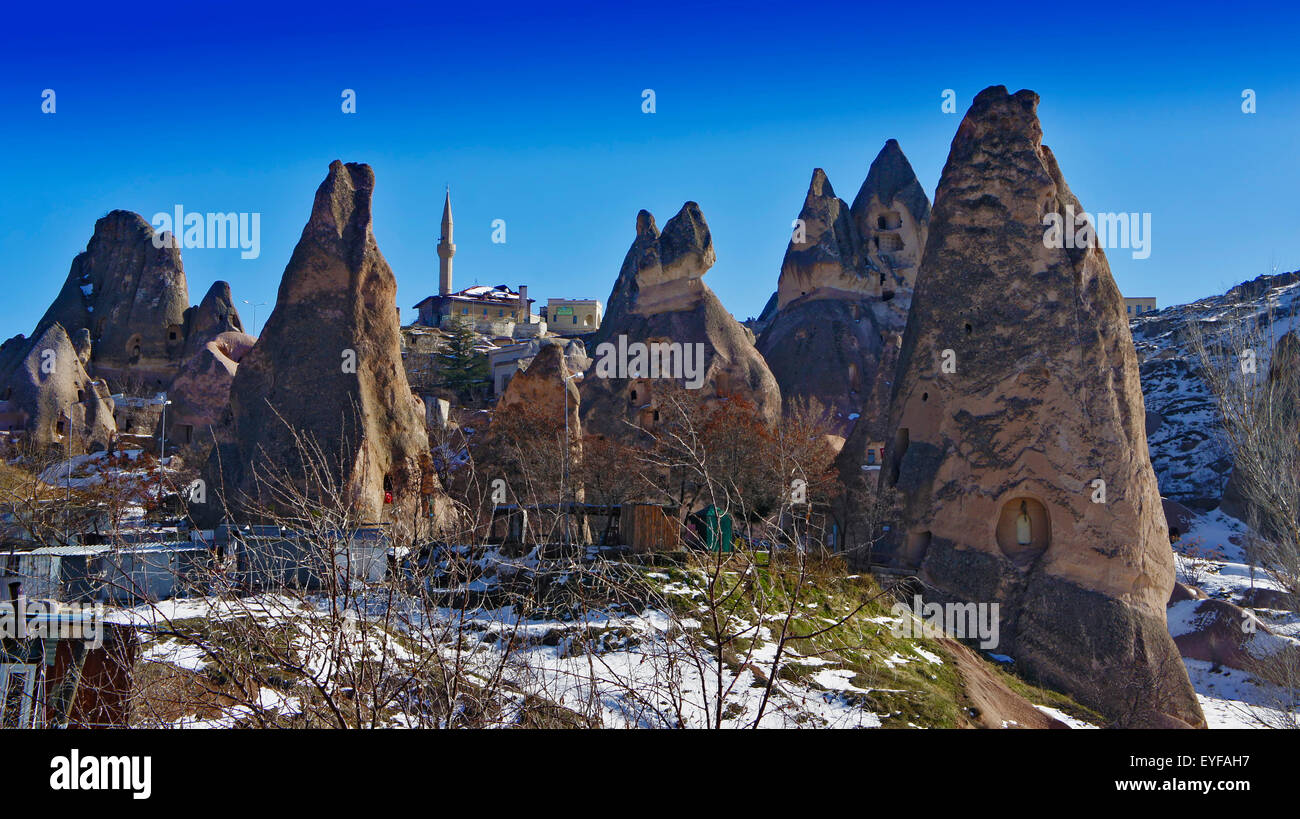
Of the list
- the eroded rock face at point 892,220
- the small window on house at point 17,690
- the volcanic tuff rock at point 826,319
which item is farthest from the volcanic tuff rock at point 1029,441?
the eroded rock face at point 892,220

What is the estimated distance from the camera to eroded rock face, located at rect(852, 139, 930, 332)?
146 feet

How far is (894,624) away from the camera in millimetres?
15500

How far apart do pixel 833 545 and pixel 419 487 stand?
780cm

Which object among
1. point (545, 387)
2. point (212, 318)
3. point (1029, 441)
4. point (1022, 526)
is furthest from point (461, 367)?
point (1029, 441)

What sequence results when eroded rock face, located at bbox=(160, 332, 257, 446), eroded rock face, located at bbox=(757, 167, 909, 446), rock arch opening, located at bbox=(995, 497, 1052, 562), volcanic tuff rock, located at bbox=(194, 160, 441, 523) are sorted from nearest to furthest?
rock arch opening, located at bbox=(995, 497, 1052, 562), volcanic tuff rock, located at bbox=(194, 160, 441, 523), eroded rock face, located at bbox=(160, 332, 257, 446), eroded rock face, located at bbox=(757, 167, 909, 446)

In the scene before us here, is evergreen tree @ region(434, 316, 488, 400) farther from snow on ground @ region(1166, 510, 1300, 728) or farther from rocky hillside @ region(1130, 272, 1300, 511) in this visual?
snow on ground @ region(1166, 510, 1300, 728)

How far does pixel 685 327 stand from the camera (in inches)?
1208

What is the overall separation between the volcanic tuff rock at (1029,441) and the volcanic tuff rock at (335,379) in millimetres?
8813

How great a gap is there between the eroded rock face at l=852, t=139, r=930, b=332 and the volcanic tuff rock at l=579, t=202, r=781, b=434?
14.5 metres

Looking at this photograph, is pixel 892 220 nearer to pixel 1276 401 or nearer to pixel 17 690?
pixel 1276 401

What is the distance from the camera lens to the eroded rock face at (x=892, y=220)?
1747 inches

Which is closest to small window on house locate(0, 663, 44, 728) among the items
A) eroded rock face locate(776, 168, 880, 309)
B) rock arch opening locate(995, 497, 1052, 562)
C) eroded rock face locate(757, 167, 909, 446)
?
rock arch opening locate(995, 497, 1052, 562)
